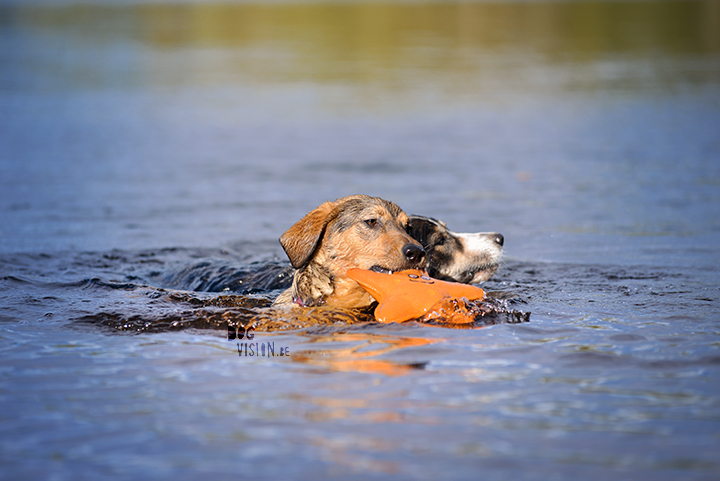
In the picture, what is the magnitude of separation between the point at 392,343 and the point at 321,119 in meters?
16.0

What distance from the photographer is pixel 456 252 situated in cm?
832

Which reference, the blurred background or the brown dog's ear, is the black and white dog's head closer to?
the brown dog's ear

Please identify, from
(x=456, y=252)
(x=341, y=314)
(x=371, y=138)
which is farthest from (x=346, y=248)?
(x=371, y=138)

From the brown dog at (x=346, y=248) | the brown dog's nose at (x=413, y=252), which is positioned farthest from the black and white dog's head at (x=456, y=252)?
the brown dog's nose at (x=413, y=252)

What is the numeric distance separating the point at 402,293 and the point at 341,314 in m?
0.61

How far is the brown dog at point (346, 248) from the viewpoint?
6.93 m

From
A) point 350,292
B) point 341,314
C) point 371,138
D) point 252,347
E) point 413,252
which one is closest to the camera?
point 252,347

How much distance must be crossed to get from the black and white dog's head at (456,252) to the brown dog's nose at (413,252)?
4.27 feet

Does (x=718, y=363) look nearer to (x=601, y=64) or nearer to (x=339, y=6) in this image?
(x=601, y=64)

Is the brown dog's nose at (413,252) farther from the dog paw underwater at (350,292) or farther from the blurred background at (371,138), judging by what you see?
the blurred background at (371,138)

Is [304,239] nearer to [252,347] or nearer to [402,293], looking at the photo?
[402,293]

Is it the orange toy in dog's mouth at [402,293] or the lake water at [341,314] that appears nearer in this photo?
the lake water at [341,314]

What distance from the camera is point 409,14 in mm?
62156

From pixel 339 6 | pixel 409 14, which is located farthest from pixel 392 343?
pixel 339 6
